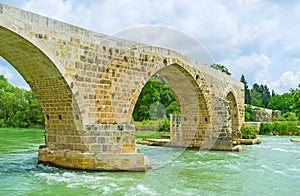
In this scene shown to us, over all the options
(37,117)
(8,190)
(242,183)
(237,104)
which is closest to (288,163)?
(242,183)

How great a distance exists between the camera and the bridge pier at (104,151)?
8.30m

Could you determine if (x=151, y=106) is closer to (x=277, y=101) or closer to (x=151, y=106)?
(x=151, y=106)

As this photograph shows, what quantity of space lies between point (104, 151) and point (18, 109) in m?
33.1

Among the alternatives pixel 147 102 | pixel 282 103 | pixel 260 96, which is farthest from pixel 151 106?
pixel 260 96

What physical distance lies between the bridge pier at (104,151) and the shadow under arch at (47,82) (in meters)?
0.36

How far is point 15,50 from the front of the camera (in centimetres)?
789

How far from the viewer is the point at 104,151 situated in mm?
8398

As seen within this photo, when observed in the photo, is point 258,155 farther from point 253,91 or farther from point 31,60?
point 253,91

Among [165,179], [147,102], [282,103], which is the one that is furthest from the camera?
[282,103]

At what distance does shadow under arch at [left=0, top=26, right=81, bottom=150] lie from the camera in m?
7.59

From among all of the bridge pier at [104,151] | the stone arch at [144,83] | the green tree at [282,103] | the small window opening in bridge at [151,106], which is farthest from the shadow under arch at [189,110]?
the green tree at [282,103]

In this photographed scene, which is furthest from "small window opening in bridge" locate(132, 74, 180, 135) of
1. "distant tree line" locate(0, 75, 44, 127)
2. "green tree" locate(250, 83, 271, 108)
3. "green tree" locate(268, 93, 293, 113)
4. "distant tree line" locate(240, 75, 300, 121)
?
"green tree" locate(250, 83, 271, 108)

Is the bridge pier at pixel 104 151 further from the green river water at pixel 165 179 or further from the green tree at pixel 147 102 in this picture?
the green tree at pixel 147 102

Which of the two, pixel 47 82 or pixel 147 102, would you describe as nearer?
pixel 47 82
